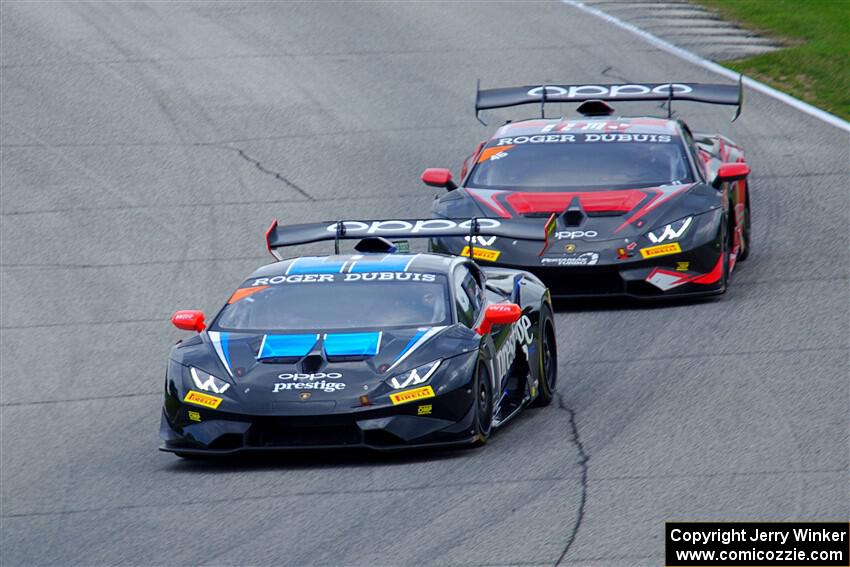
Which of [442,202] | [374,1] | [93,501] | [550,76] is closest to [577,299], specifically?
[442,202]

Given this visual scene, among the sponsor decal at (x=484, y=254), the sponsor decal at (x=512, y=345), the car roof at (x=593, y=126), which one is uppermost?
the sponsor decal at (x=512, y=345)

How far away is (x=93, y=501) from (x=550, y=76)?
44.7 ft

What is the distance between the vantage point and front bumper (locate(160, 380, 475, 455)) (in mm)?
9688

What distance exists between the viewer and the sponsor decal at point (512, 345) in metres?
10.6

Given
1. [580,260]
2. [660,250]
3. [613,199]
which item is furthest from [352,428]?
[613,199]

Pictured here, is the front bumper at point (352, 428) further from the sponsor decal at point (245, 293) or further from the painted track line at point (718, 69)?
the painted track line at point (718, 69)

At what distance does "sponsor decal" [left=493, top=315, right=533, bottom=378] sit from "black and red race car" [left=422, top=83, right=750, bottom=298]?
6.84 feet

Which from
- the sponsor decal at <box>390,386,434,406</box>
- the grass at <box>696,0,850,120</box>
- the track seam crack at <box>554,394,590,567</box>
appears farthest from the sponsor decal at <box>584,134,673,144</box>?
the grass at <box>696,0,850,120</box>

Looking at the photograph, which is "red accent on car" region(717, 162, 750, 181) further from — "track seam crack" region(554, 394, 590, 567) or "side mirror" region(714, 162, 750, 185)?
"track seam crack" region(554, 394, 590, 567)

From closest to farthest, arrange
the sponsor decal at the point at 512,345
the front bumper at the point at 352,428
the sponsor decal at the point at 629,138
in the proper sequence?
the front bumper at the point at 352,428
the sponsor decal at the point at 512,345
the sponsor decal at the point at 629,138

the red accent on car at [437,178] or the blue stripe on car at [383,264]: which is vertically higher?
the blue stripe on car at [383,264]

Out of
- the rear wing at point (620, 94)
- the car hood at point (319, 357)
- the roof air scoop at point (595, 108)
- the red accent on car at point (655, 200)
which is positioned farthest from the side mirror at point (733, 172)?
the car hood at point (319, 357)

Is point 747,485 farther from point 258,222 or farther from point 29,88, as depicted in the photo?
point 29,88

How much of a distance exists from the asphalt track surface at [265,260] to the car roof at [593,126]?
1.49 m
